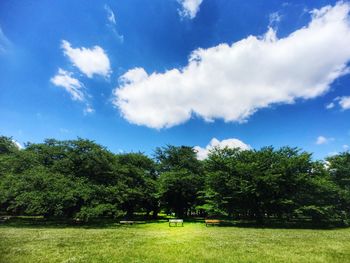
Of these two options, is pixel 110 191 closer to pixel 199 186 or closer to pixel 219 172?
pixel 219 172

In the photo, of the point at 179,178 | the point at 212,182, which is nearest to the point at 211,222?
the point at 212,182

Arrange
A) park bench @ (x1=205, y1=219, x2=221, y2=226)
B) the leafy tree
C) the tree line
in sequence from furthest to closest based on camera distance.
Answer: the leafy tree
park bench @ (x1=205, y1=219, x2=221, y2=226)
the tree line

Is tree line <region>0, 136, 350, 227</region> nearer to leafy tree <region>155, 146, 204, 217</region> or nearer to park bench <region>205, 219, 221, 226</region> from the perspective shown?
park bench <region>205, 219, 221, 226</region>

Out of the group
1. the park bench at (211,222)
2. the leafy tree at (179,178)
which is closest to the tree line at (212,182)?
the park bench at (211,222)

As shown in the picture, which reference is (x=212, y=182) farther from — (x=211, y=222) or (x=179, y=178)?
(x=179, y=178)

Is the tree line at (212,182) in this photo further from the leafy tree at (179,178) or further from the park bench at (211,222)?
the leafy tree at (179,178)

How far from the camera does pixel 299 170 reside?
38688 mm

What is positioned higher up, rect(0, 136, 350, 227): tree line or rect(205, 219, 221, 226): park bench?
rect(0, 136, 350, 227): tree line

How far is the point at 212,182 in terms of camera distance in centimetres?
4022

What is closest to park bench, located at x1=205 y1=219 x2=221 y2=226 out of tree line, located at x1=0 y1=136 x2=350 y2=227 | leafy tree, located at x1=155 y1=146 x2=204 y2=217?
tree line, located at x1=0 y1=136 x2=350 y2=227

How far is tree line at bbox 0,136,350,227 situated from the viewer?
32625 mm

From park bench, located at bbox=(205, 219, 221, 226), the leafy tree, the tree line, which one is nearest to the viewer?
the tree line

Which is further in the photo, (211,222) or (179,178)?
(179,178)

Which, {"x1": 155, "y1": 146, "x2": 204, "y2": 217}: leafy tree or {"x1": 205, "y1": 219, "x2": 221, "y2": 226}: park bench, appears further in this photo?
{"x1": 155, "y1": 146, "x2": 204, "y2": 217}: leafy tree
